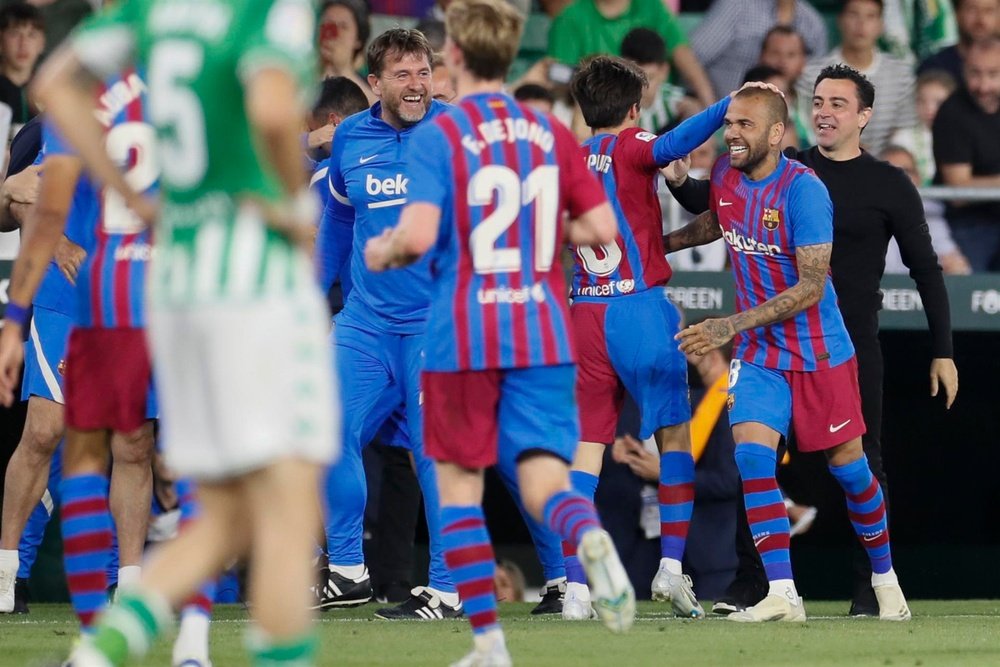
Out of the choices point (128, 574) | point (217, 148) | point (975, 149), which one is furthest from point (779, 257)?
point (975, 149)

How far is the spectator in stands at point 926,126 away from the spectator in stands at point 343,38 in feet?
11.6

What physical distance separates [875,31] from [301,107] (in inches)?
323

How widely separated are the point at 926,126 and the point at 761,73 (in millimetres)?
1914

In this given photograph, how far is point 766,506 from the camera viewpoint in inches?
284

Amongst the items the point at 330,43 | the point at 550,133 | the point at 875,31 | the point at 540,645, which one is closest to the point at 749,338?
the point at 540,645

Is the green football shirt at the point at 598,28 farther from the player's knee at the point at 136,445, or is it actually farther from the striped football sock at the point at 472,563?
the striped football sock at the point at 472,563

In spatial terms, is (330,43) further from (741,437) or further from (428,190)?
(428,190)

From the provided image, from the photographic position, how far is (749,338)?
7.34 m

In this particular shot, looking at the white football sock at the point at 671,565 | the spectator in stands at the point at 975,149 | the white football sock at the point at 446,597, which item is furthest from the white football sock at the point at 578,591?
the spectator in stands at the point at 975,149

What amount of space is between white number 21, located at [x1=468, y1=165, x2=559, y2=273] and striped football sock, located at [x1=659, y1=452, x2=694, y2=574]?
2.66m

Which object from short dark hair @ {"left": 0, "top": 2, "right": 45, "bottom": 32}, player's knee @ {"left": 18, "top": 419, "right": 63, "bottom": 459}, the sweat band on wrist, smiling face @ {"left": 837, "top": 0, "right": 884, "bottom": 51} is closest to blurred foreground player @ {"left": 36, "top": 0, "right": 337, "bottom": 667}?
the sweat band on wrist

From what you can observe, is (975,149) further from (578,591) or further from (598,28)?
(578,591)

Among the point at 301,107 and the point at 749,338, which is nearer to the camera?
the point at 301,107

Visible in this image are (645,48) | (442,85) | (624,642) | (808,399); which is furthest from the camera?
(645,48)
